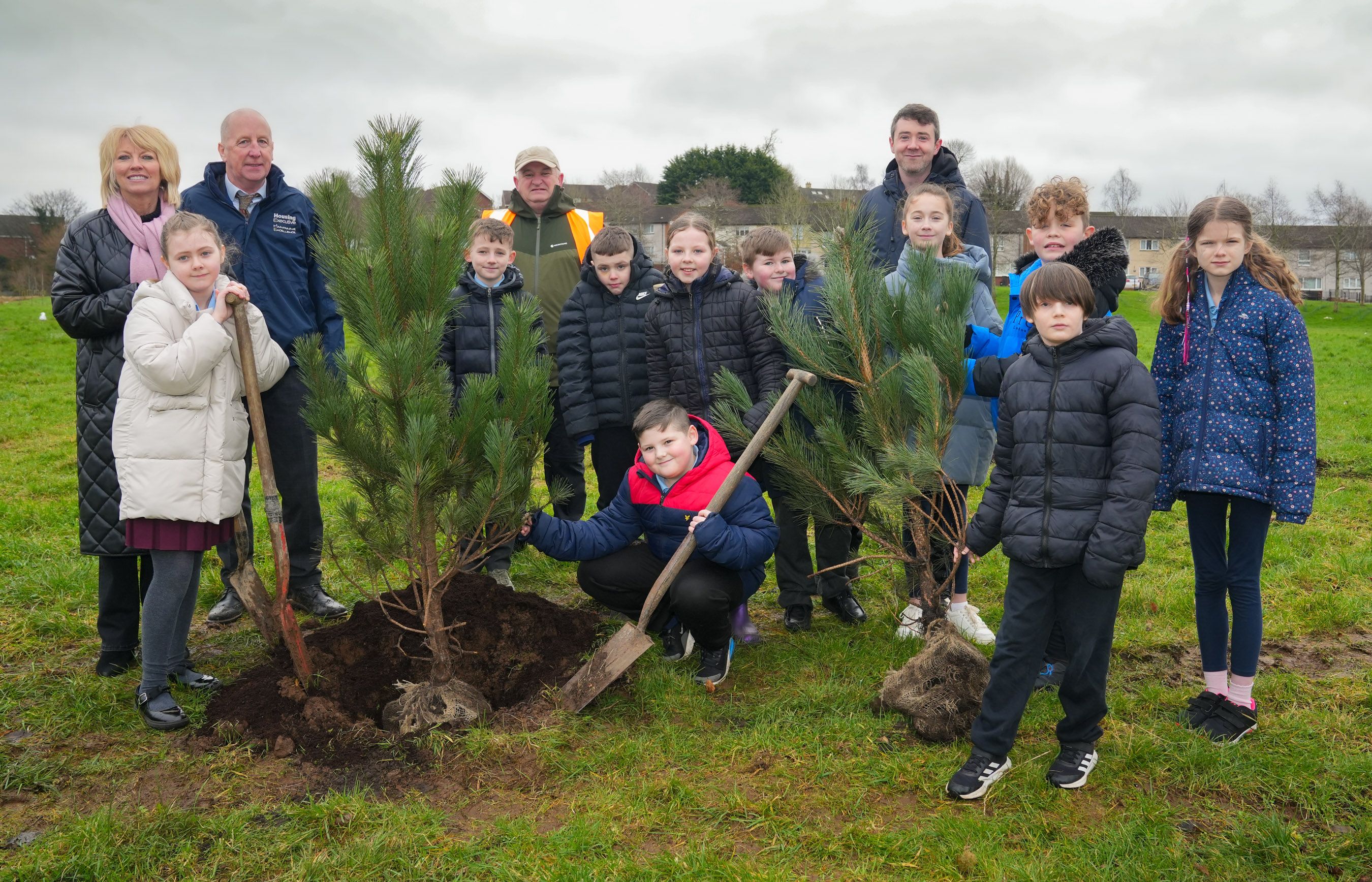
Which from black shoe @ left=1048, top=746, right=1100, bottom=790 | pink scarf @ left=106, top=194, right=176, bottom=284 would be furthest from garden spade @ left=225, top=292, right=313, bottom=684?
black shoe @ left=1048, top=746, right=1100, bottom=790

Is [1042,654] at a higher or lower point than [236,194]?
lower

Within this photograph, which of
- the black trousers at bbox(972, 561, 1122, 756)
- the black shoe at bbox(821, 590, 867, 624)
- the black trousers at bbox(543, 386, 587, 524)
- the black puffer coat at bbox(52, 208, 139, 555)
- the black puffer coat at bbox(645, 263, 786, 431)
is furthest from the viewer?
the black trousers at bbox(543, 386, 587, 524)

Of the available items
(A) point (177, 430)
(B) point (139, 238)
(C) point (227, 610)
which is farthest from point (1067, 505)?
(C) point (227, 610)

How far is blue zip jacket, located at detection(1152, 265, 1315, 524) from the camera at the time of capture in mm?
3051

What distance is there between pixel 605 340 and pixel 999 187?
37.8 metres

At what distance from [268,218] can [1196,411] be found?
13.3ft

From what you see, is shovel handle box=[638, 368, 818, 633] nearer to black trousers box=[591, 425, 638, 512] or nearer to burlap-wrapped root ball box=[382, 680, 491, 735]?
burlap-wrapped root ball box=[382, 680, 491, 735]

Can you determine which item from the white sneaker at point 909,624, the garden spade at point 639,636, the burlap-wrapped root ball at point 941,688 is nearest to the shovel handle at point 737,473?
the garden spade at point 639,636

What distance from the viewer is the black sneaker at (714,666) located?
376 centimetres

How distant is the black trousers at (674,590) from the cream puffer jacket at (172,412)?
1.49 m

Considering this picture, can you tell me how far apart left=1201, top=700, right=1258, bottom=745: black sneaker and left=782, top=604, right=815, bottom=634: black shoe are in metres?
1.71

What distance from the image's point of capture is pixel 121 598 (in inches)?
149

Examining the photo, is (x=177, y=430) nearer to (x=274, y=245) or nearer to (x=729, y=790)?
(x=274, y=245)

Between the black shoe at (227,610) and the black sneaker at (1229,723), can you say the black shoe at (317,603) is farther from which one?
the black sneaker at (1229,723)
